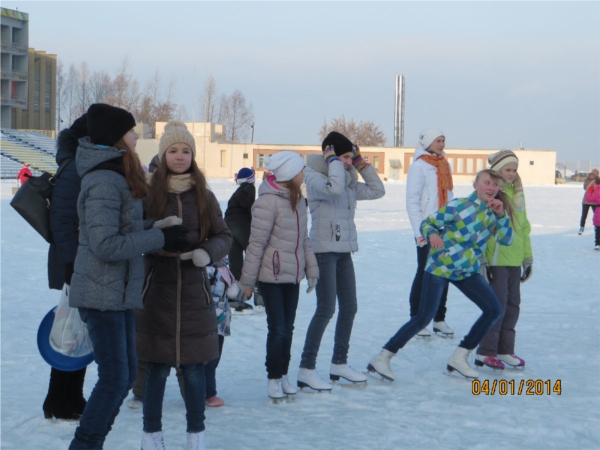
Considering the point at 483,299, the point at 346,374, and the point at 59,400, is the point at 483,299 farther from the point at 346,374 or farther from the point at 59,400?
the point at 59,400

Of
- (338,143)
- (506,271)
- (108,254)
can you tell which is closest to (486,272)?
(506,271)

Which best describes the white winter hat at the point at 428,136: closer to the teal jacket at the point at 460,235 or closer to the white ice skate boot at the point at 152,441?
the teal jacket at the point at 460,235

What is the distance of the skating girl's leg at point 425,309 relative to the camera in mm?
5195

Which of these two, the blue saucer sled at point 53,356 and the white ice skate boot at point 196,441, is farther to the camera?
the blue saucer sled at point 53,356

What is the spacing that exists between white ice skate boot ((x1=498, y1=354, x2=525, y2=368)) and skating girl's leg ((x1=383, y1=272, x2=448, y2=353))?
0.80 m

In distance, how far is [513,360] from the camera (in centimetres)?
554

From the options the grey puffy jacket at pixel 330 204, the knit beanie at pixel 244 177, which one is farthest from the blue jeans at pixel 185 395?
the knit beanie at pixel 244 177

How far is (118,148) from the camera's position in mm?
3316

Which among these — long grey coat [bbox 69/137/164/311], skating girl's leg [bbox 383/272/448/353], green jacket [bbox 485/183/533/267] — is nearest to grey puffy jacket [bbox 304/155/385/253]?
skating girl's leg [bbox 383/272/448/353]

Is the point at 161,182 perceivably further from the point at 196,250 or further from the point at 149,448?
the point at 149,448

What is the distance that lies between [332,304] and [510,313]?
4.84ft

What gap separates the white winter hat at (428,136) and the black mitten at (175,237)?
11.3 ft

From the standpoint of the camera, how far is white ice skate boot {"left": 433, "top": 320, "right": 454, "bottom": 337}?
6.62 metres

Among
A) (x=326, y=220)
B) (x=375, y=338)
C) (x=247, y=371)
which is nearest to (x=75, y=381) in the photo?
(x=247, y=371)
